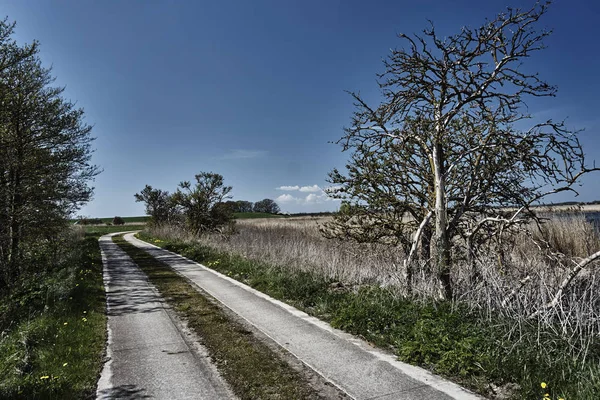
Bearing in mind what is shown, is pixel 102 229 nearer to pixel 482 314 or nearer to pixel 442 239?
pixel 442 239

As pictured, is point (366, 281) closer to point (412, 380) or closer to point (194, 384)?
point (412, 380)

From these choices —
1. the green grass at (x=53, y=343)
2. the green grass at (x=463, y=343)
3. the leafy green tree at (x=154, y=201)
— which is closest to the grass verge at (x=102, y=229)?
the leafy green tree at (x=154, y=201)

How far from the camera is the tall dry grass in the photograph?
4.43m

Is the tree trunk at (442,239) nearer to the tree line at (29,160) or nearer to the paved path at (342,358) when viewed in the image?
the paved path at (342,358)

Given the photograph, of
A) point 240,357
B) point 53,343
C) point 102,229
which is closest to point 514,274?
point 240,357

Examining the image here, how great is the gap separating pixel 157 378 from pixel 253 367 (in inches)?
43.3

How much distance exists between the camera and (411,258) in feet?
21.4

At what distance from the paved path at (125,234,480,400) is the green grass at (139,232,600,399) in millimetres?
212

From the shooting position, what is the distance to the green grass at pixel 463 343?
137 inches

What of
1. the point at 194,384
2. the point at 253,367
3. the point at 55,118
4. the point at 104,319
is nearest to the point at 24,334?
the point at 104,319

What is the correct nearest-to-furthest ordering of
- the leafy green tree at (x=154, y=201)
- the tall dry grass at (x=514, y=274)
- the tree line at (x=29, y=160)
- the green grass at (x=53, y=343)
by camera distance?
the green grass at (x=53, y=343) < the tall dry grass at (x=514, y=274) < the tree line at (x=29, y=160) < the leafy green tree at (x=154, y=201)

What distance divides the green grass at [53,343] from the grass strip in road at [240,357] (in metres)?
1.43

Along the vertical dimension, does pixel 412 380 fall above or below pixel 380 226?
below

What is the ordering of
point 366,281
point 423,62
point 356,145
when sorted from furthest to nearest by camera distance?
point 366,281 < point 356,145 < point 423,62
